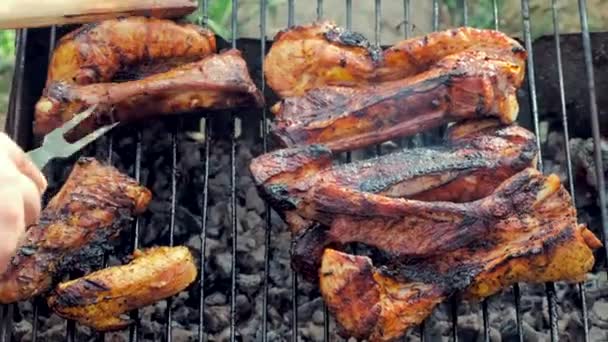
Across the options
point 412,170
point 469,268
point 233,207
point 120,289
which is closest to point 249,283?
point 233,207

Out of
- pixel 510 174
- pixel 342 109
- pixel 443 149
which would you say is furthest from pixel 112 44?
pixel 510 174

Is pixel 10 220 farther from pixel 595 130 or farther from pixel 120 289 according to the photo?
pixel 595 130

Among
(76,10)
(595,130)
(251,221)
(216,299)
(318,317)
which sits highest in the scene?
(76,10)

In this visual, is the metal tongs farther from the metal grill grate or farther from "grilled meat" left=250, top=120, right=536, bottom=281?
"grilled meat" left=250, top=120, right=536, bottom=281

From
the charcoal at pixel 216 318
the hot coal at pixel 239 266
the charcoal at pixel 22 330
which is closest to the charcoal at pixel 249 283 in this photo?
the hot coal at pixel 239 266

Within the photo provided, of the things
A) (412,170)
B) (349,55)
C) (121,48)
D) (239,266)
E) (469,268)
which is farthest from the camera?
(239,266)

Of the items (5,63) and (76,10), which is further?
(5,63)

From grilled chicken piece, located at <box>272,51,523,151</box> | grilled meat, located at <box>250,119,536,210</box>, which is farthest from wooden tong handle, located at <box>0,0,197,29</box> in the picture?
grilled meat, located at <box>250,119,536,210</box>
